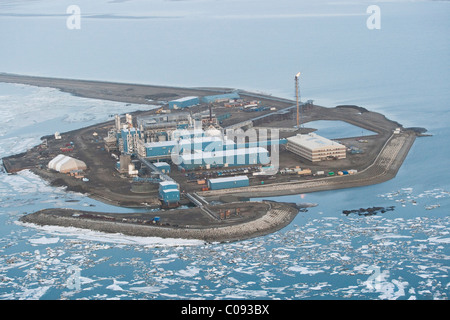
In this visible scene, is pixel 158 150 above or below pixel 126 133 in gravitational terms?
below

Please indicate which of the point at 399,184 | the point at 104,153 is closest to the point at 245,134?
the point at 104,153

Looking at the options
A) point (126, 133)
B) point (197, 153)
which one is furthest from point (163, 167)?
point (126, 133)

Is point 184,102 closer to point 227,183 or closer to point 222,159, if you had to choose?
point 222,159

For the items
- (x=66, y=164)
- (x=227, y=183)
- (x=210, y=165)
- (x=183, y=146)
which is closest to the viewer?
(x=227, y=183)

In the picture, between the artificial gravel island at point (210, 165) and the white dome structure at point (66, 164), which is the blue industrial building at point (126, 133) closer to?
the artificial gravel island at point (210, 165)

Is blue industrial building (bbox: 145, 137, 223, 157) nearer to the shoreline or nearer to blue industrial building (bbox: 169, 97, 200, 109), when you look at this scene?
the shoreline

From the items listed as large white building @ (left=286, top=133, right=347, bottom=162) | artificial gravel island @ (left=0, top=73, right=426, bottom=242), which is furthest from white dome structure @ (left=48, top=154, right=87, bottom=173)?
large white building @ (left=286, top=133, right=347, bottom=162)

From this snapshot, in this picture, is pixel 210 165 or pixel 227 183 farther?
pixel 210 165
